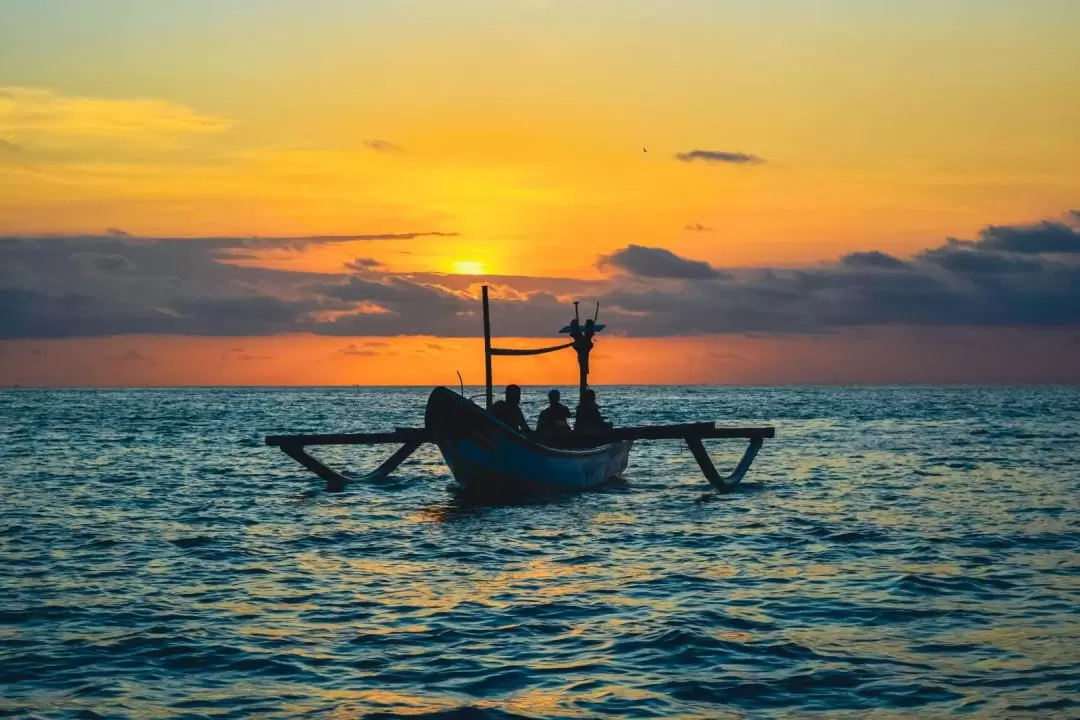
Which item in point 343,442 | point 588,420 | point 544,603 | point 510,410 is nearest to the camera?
point 544,603

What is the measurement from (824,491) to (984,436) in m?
32.7

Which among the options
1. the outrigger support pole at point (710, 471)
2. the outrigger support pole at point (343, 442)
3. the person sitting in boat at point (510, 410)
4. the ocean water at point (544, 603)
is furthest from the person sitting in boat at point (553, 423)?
the outrigger support pole at point (710, 471)

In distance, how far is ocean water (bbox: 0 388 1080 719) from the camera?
10.2m

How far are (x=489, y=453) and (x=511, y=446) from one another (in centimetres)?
53

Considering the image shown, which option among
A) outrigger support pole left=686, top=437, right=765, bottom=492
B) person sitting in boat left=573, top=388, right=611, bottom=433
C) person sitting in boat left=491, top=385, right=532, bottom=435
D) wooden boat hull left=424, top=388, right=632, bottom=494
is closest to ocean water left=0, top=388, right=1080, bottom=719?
outrigger support pole left=686, top=437, right=765, bottom=492

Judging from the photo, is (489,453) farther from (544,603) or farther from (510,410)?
(544,603)

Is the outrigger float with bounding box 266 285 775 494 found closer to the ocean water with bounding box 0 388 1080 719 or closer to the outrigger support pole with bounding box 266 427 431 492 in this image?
the outrigger support pole with bounding box 266 427 431 492

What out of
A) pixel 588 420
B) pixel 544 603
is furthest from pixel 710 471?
pixel 544 603

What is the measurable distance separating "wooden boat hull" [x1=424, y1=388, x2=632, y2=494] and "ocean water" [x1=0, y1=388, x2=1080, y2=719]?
2.11ft

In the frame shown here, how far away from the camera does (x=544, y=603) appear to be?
14.3 m

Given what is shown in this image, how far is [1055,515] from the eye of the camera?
78.0ft

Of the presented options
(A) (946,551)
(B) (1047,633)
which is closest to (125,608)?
(B) (1047,633)

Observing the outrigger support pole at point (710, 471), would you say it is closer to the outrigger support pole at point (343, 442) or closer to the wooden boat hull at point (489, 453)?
the wooden boat hull at point (489, 453)

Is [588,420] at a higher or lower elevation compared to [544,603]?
higher
